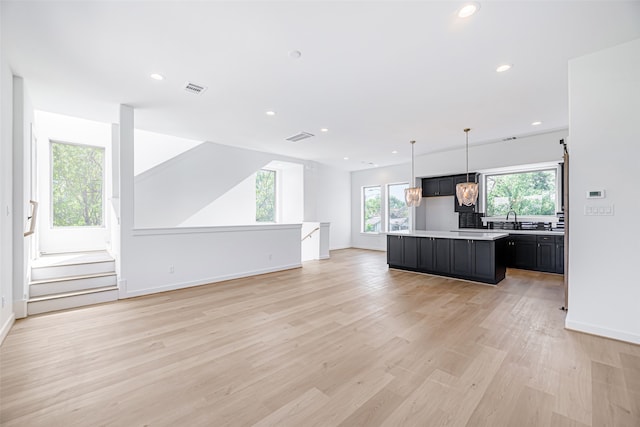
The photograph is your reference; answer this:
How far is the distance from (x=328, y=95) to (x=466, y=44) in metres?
1.71

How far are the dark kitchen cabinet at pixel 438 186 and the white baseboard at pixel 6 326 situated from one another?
8.39 meters

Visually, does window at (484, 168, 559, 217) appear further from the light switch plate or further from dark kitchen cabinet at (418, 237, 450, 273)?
the light switch plate

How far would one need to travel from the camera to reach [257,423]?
5.38ft

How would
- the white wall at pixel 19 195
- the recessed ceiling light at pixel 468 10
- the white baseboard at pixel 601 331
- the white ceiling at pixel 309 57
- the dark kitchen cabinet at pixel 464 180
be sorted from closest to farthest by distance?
the recessed ceiling light at pixel 468 10 → the white ceiling at pixel 309 57 → the white baseboard at pixel 601 331 → the white wall at pixel 19 195 → the dark kitchen cabinet at pixel 464 180

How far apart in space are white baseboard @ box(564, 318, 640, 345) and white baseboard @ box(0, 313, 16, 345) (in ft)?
19.1

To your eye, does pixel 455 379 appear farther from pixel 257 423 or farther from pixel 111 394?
pixel 111 394

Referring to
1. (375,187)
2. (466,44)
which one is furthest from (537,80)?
(375,187)

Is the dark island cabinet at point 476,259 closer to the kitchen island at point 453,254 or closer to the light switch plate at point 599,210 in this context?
the kitchen island at point 453,254

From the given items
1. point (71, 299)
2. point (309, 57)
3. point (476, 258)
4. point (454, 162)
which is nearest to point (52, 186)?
point (71, 299)

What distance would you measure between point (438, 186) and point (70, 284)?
26.6 ft

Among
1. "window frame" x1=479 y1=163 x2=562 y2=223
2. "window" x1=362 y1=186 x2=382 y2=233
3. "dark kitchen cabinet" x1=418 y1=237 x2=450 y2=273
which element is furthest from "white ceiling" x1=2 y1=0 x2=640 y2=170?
"window" x1=362 y1=186 x2=382 y2=233

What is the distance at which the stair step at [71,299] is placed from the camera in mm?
3471

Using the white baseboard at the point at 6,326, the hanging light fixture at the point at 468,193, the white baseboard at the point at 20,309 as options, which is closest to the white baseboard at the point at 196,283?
the white baseboard at the point at 20,309

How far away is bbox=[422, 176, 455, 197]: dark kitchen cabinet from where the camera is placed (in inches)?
293
